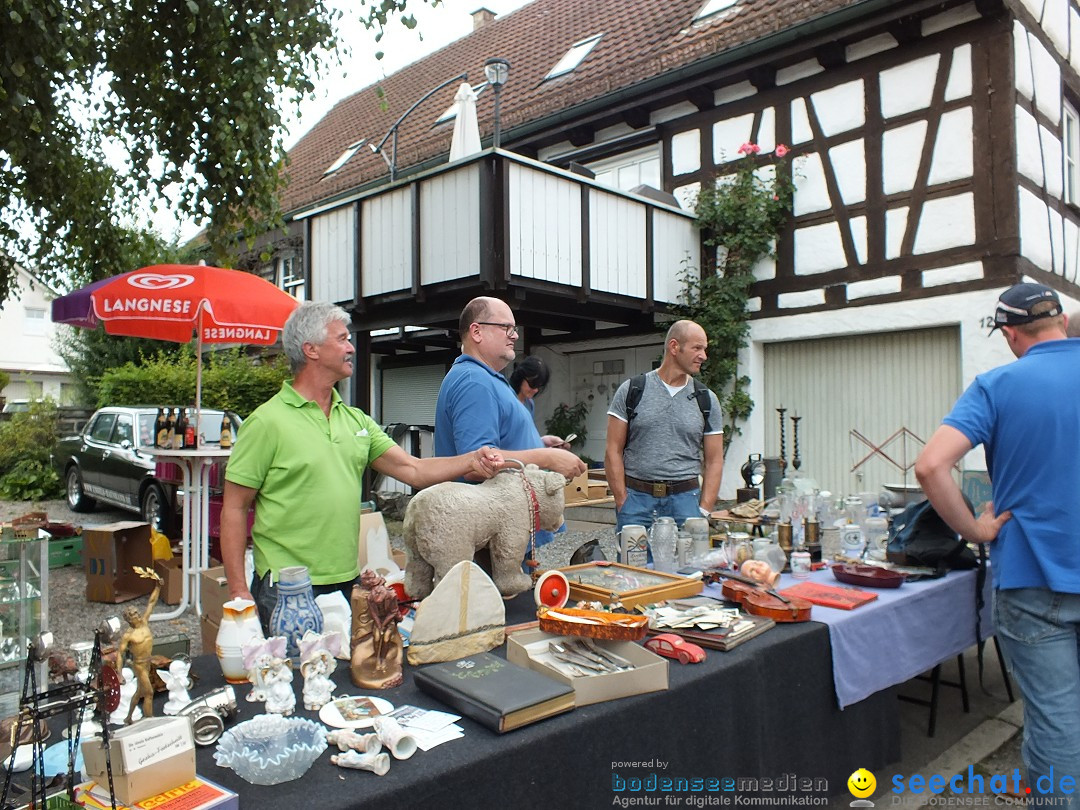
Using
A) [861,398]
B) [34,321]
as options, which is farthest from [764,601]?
[34,321]

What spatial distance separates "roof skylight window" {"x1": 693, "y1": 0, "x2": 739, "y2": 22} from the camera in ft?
31.3

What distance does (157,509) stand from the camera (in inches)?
321

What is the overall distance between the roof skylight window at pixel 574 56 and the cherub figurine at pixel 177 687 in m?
10.9

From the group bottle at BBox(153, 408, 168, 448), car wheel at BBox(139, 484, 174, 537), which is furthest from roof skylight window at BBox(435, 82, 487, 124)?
bottle at BBox(153, 408, 168, 448)

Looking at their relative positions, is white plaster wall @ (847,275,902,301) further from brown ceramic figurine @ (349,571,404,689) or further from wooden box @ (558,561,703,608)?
brown ceramic figurine @ (349,571,404,689)

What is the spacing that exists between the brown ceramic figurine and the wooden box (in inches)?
30.4

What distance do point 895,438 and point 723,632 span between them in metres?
6.81

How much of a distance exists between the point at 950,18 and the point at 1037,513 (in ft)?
23.4

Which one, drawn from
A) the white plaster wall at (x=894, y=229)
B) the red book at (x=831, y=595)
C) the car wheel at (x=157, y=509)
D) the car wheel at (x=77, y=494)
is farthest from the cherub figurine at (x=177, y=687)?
the car wheel at (x=77, y=494)

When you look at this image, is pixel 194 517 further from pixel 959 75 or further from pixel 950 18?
pixel 950 18

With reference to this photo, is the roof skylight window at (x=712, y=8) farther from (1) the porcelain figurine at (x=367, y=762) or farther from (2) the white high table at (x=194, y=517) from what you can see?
(1) the porcelain figurine at (x=367, y=762)

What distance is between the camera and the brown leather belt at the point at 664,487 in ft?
12.1

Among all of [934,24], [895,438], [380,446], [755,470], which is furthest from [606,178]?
[380,446]

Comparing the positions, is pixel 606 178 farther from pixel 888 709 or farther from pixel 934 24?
pixel 888 709
